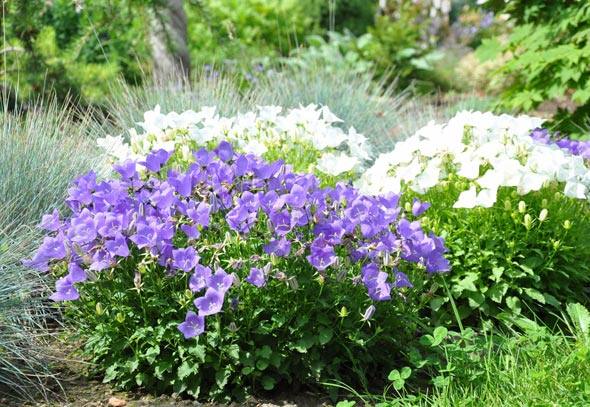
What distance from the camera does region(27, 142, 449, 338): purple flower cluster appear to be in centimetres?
284

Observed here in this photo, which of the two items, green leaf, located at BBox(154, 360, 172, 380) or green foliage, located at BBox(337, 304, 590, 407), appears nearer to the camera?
green foliage, located at BBox(337, 304, 590, 407)

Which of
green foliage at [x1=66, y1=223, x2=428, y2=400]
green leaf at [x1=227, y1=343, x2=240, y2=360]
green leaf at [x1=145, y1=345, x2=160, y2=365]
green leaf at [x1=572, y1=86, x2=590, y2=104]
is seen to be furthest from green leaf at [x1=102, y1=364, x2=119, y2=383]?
green leaf at [x1=572, y1=86, x2=590, y2=104]

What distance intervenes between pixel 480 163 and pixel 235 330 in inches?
56.3

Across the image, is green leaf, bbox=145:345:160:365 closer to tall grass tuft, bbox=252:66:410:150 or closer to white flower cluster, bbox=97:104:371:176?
white flower cluster, bbox=97:104:371:176

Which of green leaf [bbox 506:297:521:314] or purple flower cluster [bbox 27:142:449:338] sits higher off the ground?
purple flower cluster [bbox 27:142:449:338]

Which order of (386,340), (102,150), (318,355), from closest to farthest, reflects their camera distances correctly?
(318,355) → (386,340) → (102,150)

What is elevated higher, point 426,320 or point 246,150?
point 246,150

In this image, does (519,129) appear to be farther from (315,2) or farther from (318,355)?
(315,2)

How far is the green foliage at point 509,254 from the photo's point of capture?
3.54 meters

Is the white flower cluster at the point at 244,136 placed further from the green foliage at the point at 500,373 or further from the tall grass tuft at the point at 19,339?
the green foliage at the point at 500,373

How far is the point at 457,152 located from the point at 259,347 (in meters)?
1.36

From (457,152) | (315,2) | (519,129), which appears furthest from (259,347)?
(315,2)

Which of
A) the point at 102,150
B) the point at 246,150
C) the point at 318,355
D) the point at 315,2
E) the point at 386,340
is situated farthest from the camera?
the point at 315,2

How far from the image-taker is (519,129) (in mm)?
3875
